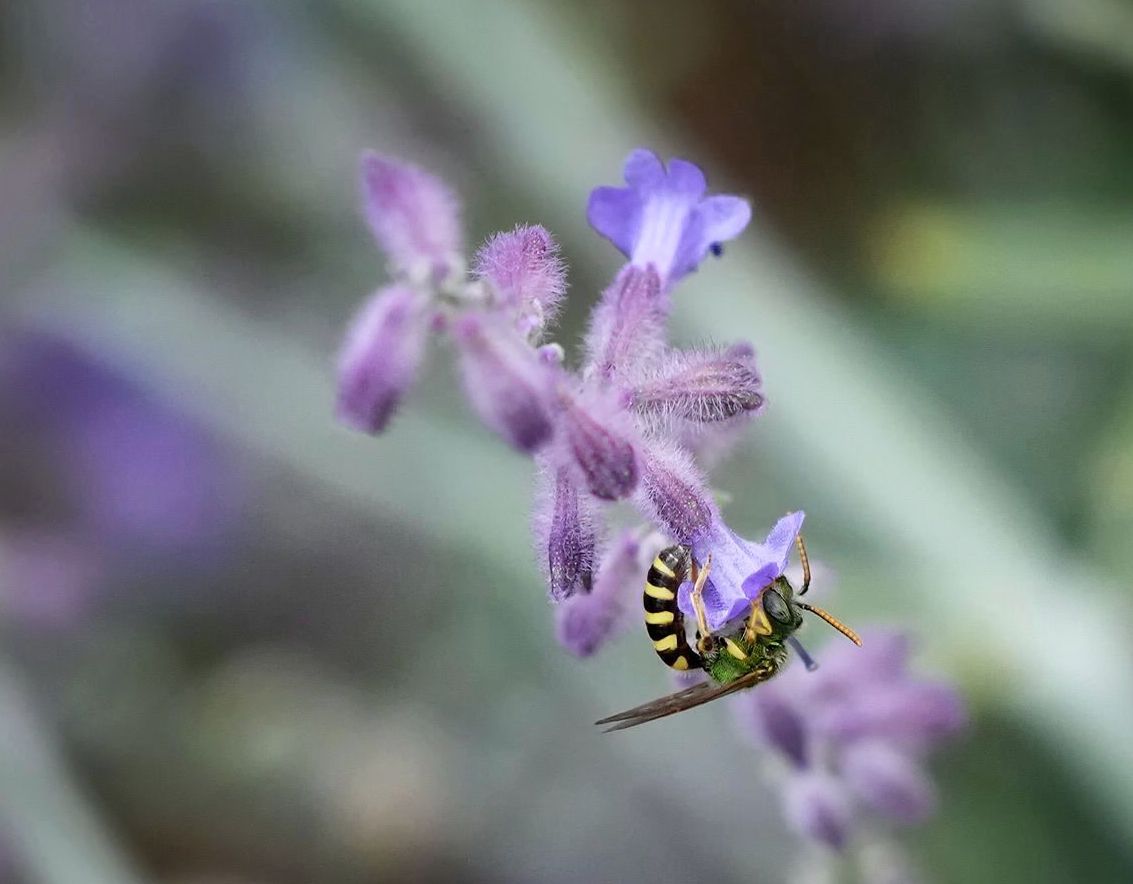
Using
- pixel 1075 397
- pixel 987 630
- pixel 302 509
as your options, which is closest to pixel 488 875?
pixel 302 509

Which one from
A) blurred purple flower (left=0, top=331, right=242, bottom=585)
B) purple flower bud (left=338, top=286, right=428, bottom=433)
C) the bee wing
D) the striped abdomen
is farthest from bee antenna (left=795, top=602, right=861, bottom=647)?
blurred purple flower (left=0, top=331, right=242, bottom=585)

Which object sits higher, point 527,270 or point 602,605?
point 527,270

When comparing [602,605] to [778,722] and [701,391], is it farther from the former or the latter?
[778,722]

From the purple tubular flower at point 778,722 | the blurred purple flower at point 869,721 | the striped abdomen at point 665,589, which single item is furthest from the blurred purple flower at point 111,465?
the striped abdomen at point 665,589

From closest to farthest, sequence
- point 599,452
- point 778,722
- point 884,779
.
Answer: point 599,452 → point 778,722 → point 884,779

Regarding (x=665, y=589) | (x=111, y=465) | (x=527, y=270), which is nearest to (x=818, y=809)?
(x=665, y=589)

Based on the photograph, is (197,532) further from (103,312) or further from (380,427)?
(380,427)

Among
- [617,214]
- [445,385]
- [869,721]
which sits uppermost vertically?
[445,385]
